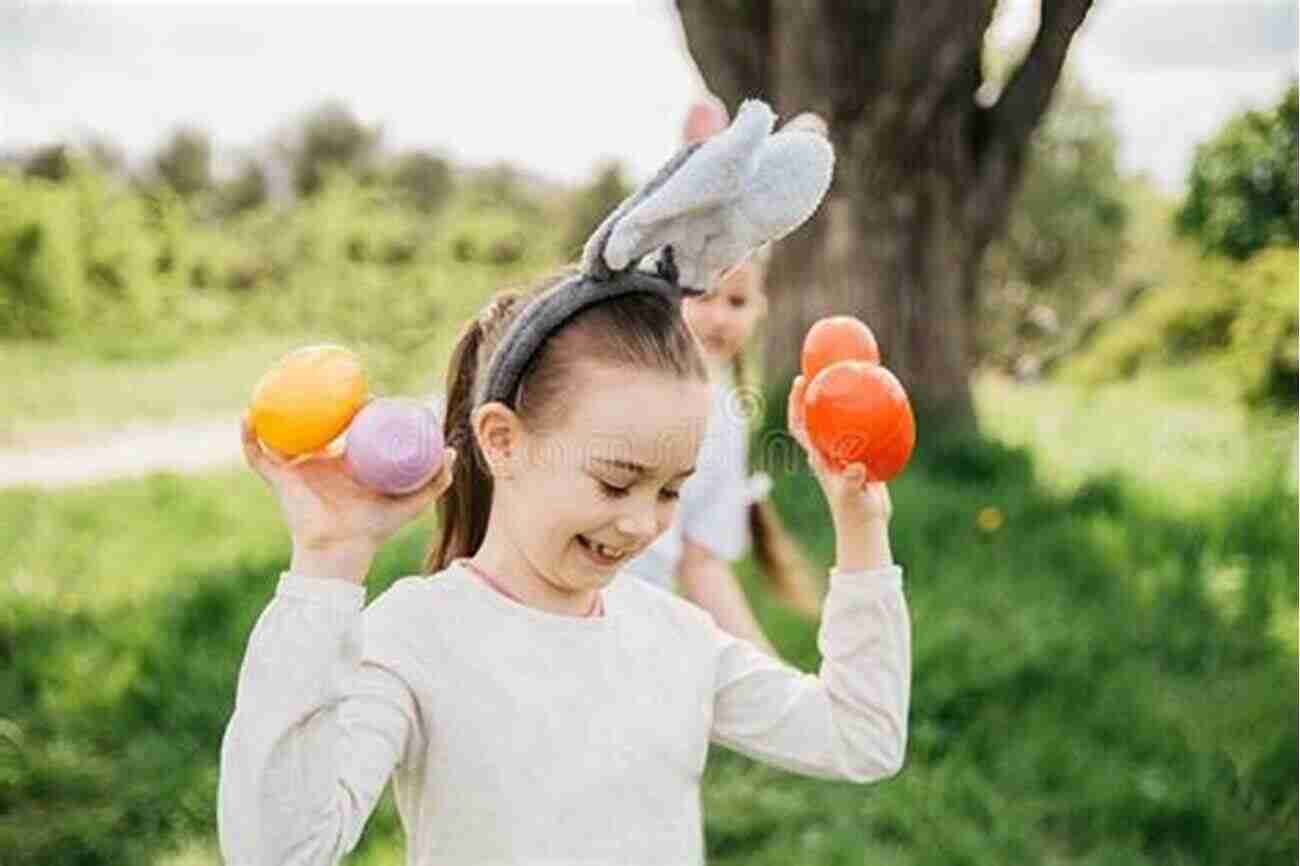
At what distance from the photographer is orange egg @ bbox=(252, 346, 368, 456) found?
1444mm

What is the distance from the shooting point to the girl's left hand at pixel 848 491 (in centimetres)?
178

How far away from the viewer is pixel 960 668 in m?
4.30

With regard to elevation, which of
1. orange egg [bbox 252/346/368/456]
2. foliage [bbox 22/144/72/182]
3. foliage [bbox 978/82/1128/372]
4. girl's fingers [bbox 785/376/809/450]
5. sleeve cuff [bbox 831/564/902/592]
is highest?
orange egg [bbox 252/346/368/456]

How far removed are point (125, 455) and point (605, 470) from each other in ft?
22.0

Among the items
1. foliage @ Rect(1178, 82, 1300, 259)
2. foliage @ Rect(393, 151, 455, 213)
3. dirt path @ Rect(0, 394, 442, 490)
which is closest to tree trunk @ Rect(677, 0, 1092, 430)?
foliage @ Rect(1178, 82, 1300, 259)

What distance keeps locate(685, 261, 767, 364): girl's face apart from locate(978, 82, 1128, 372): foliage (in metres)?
16.4

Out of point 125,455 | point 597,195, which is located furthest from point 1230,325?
point 597,195

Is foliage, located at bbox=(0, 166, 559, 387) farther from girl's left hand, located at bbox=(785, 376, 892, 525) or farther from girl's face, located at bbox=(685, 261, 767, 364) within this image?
girl's left hand, located at bbox=(785, 376, 892, 525)

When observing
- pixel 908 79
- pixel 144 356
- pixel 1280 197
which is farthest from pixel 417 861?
pixel 144 356

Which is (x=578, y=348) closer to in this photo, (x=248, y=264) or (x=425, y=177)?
(x=248, y=264)

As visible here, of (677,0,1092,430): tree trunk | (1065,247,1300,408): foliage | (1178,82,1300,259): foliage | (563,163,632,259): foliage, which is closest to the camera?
(1178,82,1300,259): foliage

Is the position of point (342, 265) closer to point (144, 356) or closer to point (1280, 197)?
point (144, 356)

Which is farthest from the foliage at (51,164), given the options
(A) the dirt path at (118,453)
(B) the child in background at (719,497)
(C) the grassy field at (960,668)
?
(B) the child in background at (719,497)

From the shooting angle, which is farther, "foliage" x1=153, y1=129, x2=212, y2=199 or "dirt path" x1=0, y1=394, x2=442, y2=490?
"foliage" x1=153, y1=129, x2=212, y2=199
